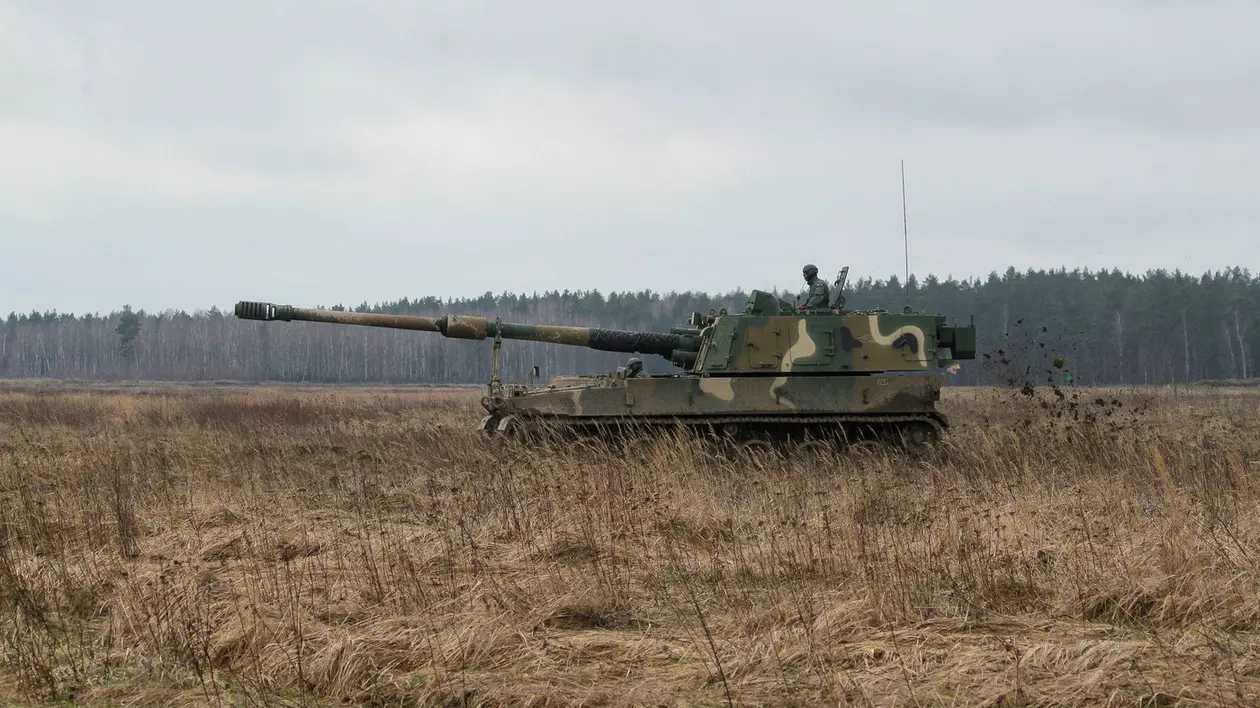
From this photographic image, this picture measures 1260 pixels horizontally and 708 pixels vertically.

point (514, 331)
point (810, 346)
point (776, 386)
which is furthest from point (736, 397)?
point (514, 331)

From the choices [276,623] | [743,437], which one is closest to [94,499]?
[276,623]

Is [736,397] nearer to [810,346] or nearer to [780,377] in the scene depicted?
[780,377]

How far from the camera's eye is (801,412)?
13.9 m

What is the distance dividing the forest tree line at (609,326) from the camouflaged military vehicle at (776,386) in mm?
28264

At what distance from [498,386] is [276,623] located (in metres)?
8.34

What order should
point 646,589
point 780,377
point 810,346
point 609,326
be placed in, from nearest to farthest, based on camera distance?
point 646,589, point 780,377, point 810,346, point 609,326

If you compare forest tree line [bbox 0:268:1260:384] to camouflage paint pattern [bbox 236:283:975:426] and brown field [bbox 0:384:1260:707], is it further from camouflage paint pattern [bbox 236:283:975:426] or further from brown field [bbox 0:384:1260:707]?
brown field [bbox 0:384:1260:707]

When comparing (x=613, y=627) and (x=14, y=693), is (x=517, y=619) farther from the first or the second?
(x=14, y=693)

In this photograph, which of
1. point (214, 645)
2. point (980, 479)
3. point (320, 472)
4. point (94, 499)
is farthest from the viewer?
point (320, 472)

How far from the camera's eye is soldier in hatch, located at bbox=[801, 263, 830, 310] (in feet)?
49.4

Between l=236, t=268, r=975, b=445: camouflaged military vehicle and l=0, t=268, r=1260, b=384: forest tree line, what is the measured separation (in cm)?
2826

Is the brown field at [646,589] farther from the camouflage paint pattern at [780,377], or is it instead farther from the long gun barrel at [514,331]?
the long gun barrel at [514,331]

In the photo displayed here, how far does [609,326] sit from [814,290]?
71.7 m

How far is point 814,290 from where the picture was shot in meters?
15.2
